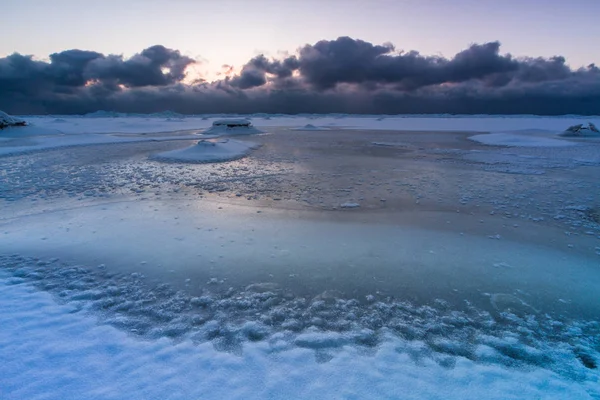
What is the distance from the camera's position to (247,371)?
7.47 ft

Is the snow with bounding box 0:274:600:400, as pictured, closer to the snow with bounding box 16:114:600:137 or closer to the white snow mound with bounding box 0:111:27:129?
the white snow mound with bounding box 0:111:27:129

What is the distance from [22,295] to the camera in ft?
10.6

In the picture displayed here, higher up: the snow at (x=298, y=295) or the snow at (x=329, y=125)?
the snow at (x=329, y=125)

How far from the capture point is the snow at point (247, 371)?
2078 mm

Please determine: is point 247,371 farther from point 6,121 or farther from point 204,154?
point 6,121

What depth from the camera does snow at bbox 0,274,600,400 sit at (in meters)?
2.08

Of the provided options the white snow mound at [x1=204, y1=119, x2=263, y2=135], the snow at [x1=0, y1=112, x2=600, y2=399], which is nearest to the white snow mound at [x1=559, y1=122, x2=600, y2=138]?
the snow at [x1=0, y1=112, x2=600, y2=399]

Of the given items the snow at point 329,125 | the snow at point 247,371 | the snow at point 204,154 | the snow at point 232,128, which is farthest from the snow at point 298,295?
the snow at point 329,125

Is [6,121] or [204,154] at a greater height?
[6,121]

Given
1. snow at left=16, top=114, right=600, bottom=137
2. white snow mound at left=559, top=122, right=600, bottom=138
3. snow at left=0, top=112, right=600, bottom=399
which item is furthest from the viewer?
snow at left=16, top=114, right=600, bottom=137

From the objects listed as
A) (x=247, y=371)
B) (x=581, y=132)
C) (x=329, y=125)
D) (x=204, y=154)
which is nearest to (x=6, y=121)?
(x=204, y=154)

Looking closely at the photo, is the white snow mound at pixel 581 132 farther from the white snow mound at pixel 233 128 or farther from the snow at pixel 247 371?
the snow at pixel 247 371

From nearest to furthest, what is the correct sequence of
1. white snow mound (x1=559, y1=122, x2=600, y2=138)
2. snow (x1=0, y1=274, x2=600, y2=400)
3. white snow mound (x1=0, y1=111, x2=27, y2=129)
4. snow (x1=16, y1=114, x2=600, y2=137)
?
snow (x1=0, y1=274, x2=600, y2=400), white snow mound (x1=0, y1=111, x2=27, y2=129), white snow mound (x1=559, y1=122, x2=600, y2=138), snow (x1=16, y1=114, x2=600, y2=137)

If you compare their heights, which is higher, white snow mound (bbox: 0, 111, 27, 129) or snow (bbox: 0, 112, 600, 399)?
white snow mound (bbox: 0, 111, 27, 129)
